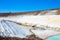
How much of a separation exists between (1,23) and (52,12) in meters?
7.26

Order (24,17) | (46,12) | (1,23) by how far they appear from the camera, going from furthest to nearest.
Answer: (46,12) → (24,17) → (1,23)

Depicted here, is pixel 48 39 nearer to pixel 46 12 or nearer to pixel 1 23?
pixel 1 23

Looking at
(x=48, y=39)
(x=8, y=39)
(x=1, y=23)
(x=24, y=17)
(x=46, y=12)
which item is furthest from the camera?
(x=46, y=12)

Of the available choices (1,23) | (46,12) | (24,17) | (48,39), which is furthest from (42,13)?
(1,23)

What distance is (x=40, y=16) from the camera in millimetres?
11227

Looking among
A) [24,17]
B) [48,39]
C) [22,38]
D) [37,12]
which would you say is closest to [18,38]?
[22,38]

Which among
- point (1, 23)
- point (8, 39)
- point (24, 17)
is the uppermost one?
point (24, 17)

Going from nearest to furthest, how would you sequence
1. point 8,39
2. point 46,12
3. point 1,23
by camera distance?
point 8,39 < point 1,23 < point 46,12

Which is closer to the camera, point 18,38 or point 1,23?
point 18,38

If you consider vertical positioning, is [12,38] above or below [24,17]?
below

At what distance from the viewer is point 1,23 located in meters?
4.99

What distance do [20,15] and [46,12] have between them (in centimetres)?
174

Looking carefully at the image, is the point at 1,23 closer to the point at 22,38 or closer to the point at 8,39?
the point at 22,38

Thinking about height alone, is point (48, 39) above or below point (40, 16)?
below
